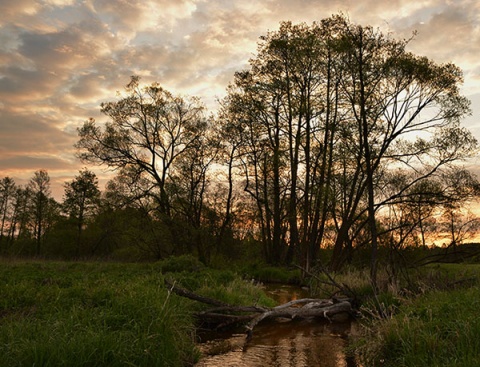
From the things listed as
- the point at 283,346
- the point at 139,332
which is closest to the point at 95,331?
the point at 139,332

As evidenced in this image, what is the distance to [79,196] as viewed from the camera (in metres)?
43.7

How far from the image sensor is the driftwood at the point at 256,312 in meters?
9.25

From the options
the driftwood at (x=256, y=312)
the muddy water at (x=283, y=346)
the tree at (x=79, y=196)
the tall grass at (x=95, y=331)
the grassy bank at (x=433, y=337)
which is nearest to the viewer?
the tall grass at (x=95, y=331)

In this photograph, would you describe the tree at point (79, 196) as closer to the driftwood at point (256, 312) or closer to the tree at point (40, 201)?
the tree at point (40, 201)

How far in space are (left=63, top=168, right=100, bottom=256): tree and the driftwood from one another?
1422 inches

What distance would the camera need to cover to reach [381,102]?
18.7 meters

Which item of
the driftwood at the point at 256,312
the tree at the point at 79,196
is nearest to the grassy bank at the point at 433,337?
the driftwood at the point at 256,312

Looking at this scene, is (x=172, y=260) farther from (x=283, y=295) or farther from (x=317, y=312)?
(x=317, y=312)

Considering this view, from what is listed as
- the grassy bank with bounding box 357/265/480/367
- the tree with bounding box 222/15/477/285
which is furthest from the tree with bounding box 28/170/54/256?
the grassy bank with bounding box 357/265/480/367

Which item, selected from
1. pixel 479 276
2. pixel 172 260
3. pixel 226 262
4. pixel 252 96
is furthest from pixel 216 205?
pixel 479 276

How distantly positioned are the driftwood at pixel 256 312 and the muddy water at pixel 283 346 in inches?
12.0

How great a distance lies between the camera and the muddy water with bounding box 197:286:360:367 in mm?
7137

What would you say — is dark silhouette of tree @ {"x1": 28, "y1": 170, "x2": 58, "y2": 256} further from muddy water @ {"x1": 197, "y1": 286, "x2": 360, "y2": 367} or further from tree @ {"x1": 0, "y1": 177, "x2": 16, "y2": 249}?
muddy water @ {"x1": 197, "y1": 286, "x2": 360, "y2": 367}

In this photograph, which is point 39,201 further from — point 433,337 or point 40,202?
point 433,337
